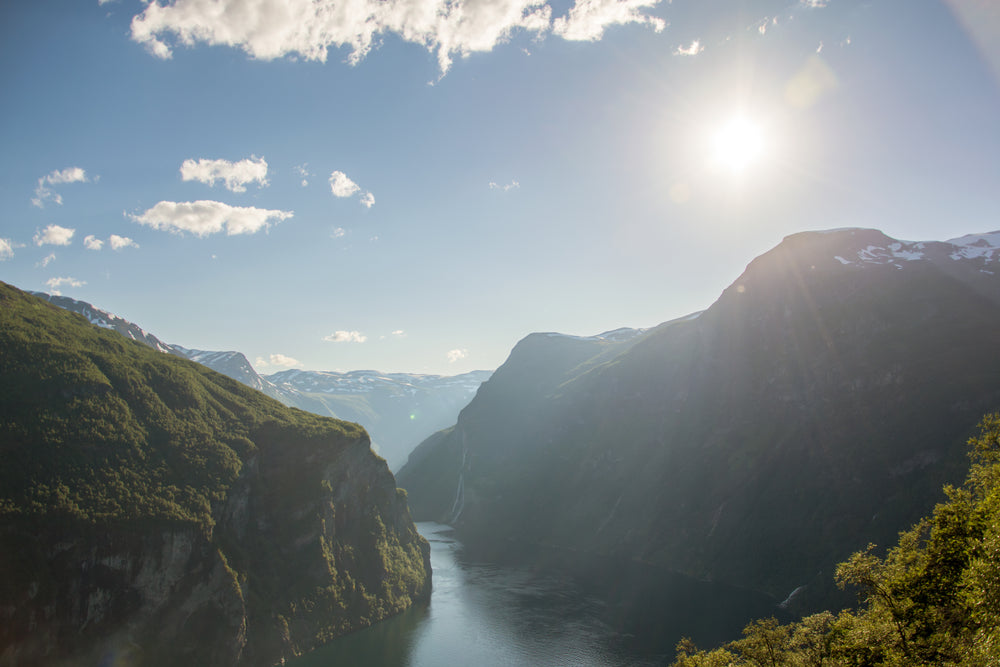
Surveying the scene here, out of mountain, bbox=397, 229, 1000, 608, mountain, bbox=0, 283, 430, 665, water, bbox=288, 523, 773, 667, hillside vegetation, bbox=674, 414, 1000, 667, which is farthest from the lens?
mountain, bbox=397, 229, 1000, 608

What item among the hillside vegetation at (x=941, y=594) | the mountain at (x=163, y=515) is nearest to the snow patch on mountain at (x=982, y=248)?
the hillside vegetation at (x=941, y=594)

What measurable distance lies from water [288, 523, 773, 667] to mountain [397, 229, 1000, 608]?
67.0 feet

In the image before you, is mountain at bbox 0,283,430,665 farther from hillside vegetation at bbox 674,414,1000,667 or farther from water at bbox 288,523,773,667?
hillside vegetation at bbox 674,414,1000,667

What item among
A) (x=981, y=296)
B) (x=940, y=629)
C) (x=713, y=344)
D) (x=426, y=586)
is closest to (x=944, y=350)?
(x=981, y=296)

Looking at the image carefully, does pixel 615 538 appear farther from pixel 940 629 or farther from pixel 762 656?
pixel 940 629

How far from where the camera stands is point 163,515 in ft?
247

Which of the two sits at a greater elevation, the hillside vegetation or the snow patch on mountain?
the snow patch on mountain

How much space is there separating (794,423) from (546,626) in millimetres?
89276

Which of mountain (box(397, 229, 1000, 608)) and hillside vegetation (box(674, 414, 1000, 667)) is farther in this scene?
mountain (box(397, 229, 1000, 608))

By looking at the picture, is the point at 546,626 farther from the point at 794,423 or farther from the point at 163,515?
the point at 794,423

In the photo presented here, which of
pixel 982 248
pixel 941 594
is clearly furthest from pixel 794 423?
pixel 941 594

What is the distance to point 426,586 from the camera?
12888 centimetres

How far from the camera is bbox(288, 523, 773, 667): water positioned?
280 ft

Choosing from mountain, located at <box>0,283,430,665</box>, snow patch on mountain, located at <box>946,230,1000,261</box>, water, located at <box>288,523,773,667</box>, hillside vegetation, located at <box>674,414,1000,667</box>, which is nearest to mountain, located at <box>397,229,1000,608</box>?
snow patch on mountain, located at <box>946,230,1000,261</box>
